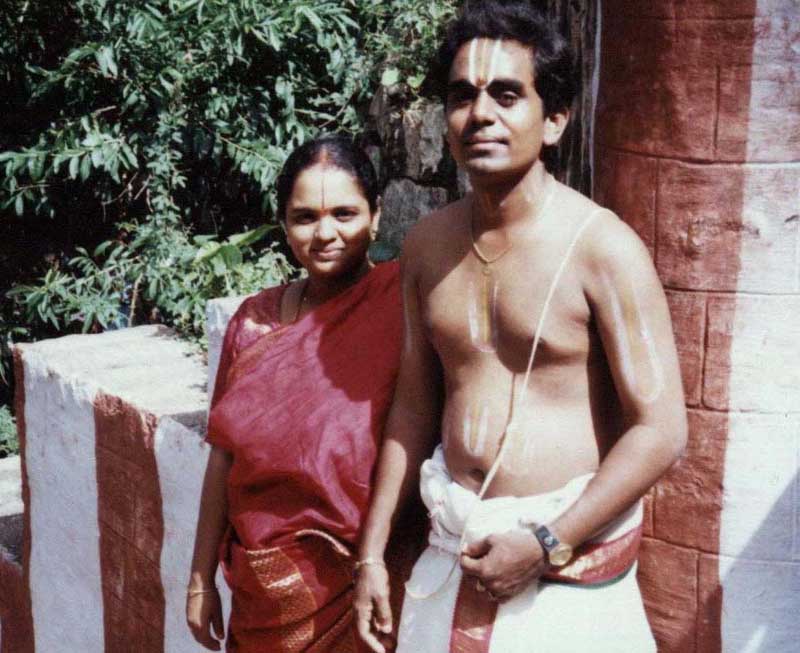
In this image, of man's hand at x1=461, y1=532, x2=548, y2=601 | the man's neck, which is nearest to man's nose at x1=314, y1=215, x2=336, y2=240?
the man's neck

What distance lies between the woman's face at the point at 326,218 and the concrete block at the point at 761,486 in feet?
3.01

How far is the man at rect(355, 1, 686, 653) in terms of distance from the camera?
79.9 inches

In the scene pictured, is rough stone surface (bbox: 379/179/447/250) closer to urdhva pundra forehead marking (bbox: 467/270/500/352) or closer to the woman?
the woman

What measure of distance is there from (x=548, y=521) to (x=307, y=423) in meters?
0.63

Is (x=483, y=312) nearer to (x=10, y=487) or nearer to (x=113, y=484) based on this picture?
(x=113, y=484)

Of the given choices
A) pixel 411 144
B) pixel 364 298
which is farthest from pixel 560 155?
pixel 411 144

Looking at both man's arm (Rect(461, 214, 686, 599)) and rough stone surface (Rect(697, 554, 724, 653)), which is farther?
rough stone surface (Rect(697, 554, 724, 653))

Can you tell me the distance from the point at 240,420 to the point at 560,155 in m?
0.93

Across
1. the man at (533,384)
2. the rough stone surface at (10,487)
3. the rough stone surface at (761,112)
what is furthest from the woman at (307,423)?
the rough stone surface at (10,487)

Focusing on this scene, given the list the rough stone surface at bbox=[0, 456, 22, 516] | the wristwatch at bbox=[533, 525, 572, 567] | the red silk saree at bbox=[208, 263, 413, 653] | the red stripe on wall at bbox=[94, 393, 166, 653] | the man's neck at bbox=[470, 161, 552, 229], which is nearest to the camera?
the wristwatch at bbox=[533, 525, 572, 567]

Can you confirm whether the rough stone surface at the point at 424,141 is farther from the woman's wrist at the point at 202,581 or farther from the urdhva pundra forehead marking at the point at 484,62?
the urdhva pundra forehead marking at the point at 484,62

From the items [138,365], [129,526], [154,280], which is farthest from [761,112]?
[154,280]

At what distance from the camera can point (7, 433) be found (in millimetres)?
6191

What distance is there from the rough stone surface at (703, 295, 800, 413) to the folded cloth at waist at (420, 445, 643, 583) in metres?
0.31
